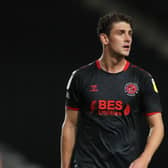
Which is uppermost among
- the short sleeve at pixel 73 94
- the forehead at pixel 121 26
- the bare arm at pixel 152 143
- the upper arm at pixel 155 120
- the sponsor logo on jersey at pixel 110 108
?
the forehead at pixel 121 26

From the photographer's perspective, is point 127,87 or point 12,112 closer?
point 127,87

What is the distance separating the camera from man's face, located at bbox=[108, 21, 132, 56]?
4.01m

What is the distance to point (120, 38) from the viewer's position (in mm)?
4043

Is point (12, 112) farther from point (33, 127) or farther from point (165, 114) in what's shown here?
point (165, 114)

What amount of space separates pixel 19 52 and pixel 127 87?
10.5ft

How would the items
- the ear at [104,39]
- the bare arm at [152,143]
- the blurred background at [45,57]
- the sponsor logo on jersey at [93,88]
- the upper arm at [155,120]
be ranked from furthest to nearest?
1. the blurred background at [45,57]
2. the ear at [104,39]
3. the sponsor logo on jersey at [93,88]
4. the upper arm at [155,120]
5. the bare arm at [152,143]

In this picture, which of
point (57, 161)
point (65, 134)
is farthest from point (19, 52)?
point (65, 134)

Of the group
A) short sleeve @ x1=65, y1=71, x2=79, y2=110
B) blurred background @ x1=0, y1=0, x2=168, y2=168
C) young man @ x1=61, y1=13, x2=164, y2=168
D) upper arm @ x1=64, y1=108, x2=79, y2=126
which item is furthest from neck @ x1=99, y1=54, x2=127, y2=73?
blurred background @ x1=0, y1=0, x2=168, y2=168

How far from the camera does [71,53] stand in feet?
22.9

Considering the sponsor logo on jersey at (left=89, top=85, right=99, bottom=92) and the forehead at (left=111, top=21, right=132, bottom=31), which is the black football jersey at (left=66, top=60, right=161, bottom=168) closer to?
the sponsor logo on jersey at (left=89, top=85, right=99, bottom=92)

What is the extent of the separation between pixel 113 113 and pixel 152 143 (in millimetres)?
323

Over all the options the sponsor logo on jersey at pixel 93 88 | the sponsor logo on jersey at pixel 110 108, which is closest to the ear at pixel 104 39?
the sponsor logo on jersey at pixel 93 88

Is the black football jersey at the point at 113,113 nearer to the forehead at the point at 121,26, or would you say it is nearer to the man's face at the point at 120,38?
the man's face at the point at 120,38

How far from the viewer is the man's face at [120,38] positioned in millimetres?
4012
